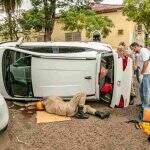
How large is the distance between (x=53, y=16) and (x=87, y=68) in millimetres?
14407

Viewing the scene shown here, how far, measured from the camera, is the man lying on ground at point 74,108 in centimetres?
941

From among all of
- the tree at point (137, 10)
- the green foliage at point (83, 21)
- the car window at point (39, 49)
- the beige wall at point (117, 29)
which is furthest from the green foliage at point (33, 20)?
the car window at point (39, 49)

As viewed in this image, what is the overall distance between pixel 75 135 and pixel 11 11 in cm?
1853

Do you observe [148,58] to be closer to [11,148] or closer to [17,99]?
[17,99]

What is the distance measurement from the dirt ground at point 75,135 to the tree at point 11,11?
16250 mm

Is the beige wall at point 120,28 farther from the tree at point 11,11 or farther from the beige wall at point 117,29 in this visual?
the tree at point 11,11

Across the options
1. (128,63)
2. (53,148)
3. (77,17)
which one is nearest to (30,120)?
(53,148)

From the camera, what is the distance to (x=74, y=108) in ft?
31.3

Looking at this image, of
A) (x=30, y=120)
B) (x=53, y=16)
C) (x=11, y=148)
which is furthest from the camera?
(x=53, y=16)

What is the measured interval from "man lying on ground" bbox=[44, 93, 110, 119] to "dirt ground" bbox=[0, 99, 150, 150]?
164 mm

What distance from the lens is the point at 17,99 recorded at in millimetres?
10602

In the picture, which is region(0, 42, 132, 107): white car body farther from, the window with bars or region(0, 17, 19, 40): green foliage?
the window with bars

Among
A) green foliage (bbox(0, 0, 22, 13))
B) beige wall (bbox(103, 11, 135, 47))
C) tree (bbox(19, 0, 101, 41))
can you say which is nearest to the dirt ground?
tree (bbox(19, 0, 101, 41))

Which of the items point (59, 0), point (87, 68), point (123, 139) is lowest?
point (123, 139)
